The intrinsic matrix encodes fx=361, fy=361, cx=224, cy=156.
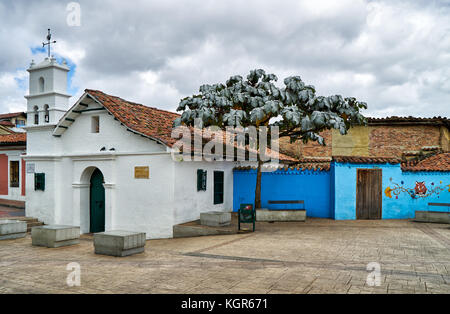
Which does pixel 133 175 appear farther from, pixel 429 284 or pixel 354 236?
pixel 429 284

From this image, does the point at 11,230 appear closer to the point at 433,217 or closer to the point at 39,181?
the point at 39,181

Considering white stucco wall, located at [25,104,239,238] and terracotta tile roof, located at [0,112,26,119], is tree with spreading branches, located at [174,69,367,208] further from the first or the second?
terracotta tile roof, located at [0,112,26,119]

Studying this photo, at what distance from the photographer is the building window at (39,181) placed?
51.0 ft

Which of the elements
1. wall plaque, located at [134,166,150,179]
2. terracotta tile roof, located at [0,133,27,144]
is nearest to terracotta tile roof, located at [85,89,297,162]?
wall plaque, located at [134,166,150,179]

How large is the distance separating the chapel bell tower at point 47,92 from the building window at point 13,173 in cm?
633

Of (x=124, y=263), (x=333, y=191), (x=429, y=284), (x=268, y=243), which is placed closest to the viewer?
(x=429, y=284)

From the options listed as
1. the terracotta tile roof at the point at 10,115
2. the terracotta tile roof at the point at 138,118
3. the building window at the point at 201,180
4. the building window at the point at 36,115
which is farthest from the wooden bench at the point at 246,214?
the terracotta tile roof at the point at 10,115

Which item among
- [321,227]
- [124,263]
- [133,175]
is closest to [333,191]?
[321,227]

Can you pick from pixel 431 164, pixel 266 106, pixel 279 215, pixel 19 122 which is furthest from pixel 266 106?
pixel 19 122

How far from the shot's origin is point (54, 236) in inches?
410

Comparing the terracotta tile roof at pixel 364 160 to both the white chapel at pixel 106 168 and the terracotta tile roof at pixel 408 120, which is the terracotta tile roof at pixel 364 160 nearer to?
the white chapel at pixel 106 168

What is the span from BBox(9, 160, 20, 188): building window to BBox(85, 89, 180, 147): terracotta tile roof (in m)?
9.90

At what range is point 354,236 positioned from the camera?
446 inches
